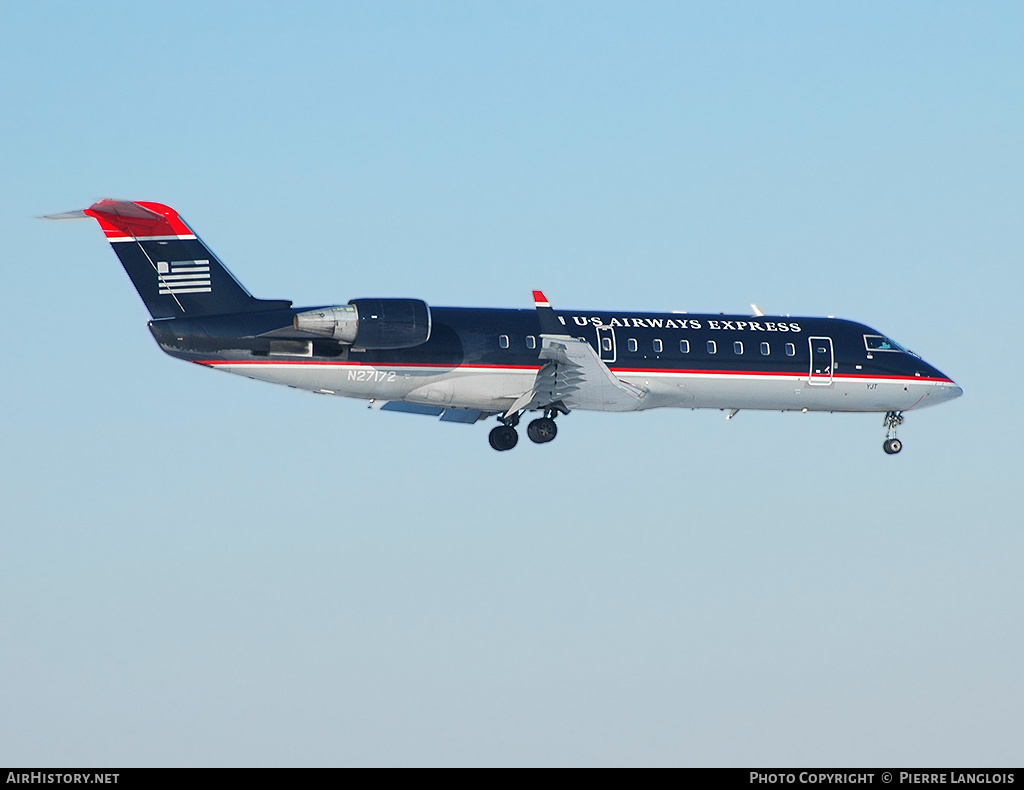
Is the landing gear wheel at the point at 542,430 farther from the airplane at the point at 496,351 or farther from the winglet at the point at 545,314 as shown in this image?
the winglet at the point at 545,314

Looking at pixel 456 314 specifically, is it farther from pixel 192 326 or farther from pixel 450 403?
pixel 192 326

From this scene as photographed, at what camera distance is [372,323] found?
106 ft

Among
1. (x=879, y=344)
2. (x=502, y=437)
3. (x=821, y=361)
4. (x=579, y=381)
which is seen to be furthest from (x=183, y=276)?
(x=879, y=344)

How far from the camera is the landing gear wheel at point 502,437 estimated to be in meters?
35.8

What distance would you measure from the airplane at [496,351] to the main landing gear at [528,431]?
0.11 feet

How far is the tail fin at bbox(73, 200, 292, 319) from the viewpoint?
32.3 meters

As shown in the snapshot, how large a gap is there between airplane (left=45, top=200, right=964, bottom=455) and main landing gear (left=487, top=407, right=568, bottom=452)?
0.11 ft

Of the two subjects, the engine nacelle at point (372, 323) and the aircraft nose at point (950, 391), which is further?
the aircraft nose at point (950, 391)

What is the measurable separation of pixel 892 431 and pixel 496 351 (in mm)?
11517

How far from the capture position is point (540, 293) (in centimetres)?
3256

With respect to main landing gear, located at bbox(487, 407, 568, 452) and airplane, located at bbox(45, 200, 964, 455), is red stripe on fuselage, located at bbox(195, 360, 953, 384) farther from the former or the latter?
main landing gear, located at bbox(487, 407, 568, 452)

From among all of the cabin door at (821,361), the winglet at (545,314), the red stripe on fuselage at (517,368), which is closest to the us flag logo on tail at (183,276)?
the red stripe on fuselage at (517,368)
